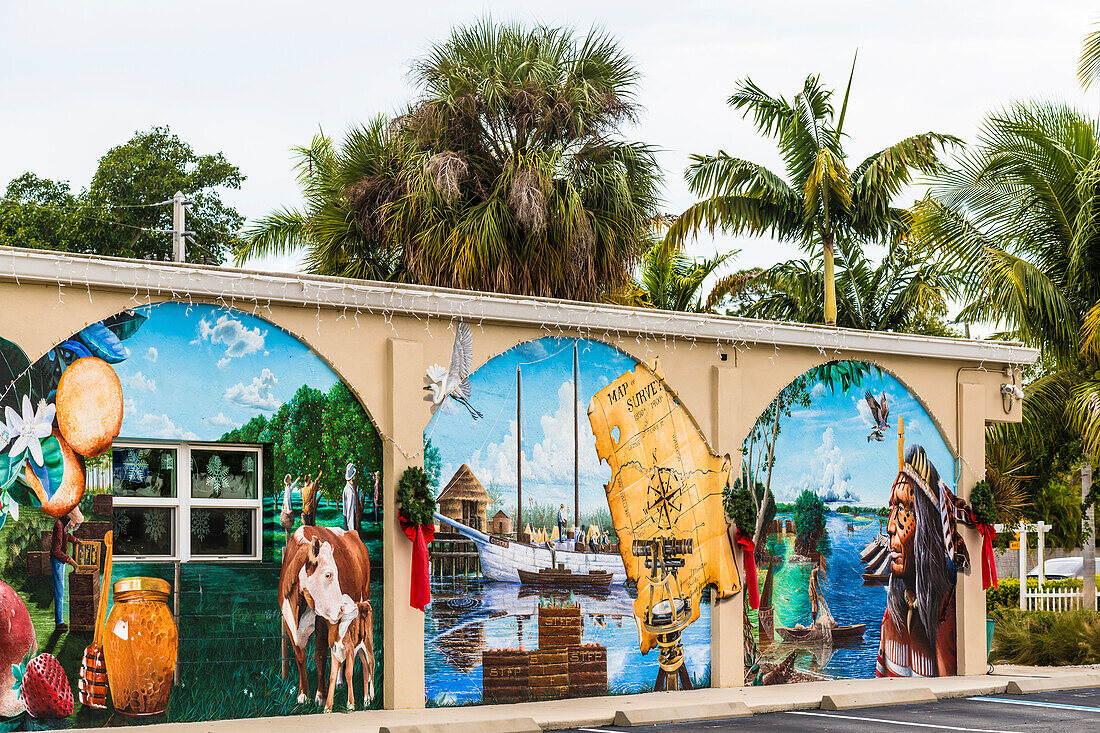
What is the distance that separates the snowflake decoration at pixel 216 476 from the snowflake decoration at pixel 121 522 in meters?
0.80

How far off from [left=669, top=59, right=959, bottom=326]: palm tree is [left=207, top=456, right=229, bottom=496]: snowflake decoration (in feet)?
36.7

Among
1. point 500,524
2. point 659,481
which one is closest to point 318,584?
point 500,524

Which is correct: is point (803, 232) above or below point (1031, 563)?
above

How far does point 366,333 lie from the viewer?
475 inches

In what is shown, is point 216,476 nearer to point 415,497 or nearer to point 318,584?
point 318,584

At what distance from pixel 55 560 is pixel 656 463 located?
6417mm

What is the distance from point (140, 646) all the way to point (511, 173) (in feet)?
39.5

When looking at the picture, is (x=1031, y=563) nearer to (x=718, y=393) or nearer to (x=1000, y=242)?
(x=1000, y=242)

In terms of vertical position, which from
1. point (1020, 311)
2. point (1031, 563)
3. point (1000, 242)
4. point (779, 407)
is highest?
point (1000, 242)

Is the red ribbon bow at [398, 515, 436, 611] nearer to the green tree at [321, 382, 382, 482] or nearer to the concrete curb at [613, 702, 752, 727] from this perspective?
the green tree at [321, 382, 382, 482]

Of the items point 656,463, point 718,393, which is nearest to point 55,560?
point 656,463

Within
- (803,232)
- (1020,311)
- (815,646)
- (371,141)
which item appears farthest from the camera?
(371,141)

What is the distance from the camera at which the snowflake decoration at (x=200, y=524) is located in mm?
11070

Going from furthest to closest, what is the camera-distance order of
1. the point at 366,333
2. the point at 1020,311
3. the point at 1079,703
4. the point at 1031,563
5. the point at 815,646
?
the point at 1031,563 → the point at 1020,311 → the point at 815,646 → the point at 1079,703 → the point at 366,333
